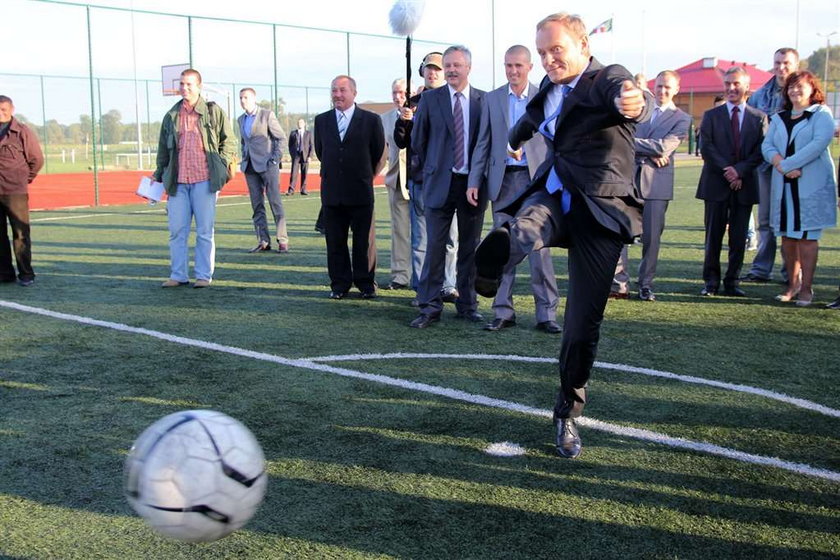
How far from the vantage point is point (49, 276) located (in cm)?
1012

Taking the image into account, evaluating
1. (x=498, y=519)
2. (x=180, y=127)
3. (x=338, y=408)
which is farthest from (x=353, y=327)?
(x=498, y=519)

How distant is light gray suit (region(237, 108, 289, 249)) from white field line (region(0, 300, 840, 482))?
460 centimetres

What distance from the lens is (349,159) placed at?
29.2ft

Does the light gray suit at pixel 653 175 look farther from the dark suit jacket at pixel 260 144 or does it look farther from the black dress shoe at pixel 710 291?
the dark suit jacket at pixel 260 144

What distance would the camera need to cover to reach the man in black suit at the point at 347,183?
8891 mm

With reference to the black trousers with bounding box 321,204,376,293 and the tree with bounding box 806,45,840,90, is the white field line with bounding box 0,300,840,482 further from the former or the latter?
the tree with bounding box 806,45,840,90

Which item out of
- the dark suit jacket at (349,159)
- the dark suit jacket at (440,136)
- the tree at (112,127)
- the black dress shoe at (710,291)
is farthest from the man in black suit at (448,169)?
the tree at (112,127)

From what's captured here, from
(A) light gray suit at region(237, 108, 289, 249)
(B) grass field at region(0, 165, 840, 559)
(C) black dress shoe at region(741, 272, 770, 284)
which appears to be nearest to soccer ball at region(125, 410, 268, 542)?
(B) grass field at region(0, 165, 840, 559)

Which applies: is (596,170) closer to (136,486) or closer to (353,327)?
(136,486)

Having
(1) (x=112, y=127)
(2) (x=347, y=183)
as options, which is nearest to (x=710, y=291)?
(2) (x=347, y=183)

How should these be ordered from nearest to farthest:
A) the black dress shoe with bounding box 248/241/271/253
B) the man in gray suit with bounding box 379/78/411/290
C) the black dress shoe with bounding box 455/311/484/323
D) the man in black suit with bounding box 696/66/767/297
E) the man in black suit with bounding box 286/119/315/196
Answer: the black dress shoe with bounding box 455/311/484/323
the man in black suit with bounding box 696/66/767/297
the man in gray suit with bounding box 379/78/411/290
the black dress shoe with bounding box 248/241/271/253
the man in black suit with bounding box 286/119/315/196

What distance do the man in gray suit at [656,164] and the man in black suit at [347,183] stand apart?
2622 millimetres

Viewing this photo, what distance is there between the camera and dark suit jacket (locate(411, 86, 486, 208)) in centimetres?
743

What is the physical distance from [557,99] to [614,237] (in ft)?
2.76
